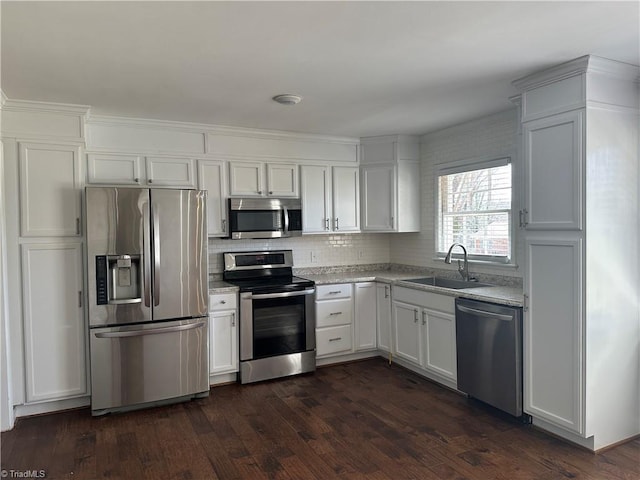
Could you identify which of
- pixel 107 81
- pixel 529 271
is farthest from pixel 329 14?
pixel 529 271

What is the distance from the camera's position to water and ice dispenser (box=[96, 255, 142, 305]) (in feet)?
11.2

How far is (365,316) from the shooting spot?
466 centimetres

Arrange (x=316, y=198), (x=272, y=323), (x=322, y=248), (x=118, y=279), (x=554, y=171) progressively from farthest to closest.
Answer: (x=322, y=248) < (x=316, y=198) < (x=272, y=323) < (x=118, y=279) < (x=554, y=171)

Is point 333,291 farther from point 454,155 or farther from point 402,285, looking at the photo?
point 454,155

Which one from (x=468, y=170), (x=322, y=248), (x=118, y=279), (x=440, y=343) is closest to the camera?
(x=118, y=279)

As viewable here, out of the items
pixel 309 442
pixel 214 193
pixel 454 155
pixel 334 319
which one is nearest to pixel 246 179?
pixel 214 193

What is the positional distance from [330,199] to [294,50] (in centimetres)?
246

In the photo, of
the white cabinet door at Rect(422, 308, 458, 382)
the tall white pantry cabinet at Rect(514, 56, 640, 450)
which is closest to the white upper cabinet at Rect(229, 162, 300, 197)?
the white cabinet door at Rect(422, 308, 458, 382)

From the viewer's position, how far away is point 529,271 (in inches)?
119

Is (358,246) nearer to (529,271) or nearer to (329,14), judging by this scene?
(529,271)

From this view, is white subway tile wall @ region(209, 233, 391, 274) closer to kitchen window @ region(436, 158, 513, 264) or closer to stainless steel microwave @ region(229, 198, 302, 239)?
stainless steel microwave @ region(229, 198, 302, 239)

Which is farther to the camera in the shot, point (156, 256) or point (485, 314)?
point (156, 256)

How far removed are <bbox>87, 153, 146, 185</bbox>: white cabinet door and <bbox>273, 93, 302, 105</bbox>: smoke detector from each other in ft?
4.75

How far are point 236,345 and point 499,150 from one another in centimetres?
296
